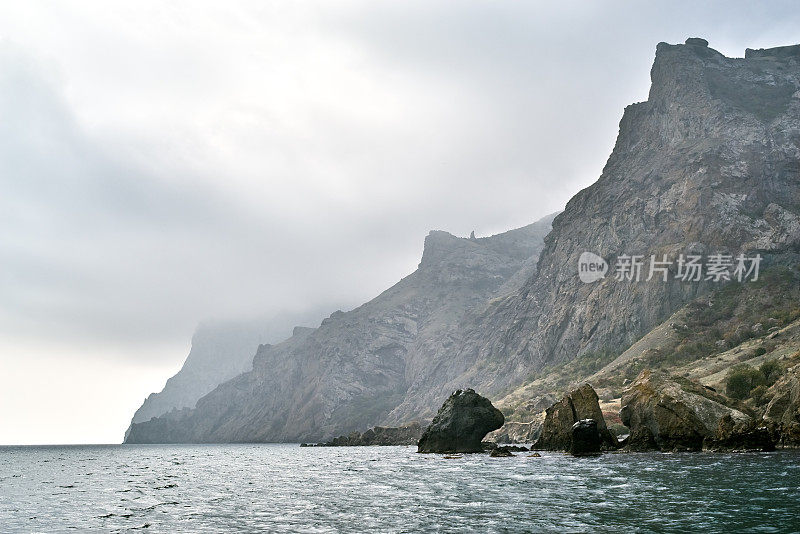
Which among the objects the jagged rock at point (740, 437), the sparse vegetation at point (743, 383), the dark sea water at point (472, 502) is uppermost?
the sparse vegetation at point (743, 383)

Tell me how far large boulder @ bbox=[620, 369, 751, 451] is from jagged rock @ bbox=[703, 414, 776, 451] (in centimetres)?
89

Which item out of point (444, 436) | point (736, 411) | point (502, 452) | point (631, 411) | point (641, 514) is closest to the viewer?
point (641, 514)

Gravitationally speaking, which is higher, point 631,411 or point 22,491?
point 631,411

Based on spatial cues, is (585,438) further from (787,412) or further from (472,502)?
(472,502)

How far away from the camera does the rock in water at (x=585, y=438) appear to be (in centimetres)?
7644

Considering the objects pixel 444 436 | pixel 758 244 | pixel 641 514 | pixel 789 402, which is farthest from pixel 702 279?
pixel 641 514

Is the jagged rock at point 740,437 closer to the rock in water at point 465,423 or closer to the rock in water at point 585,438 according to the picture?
the rock in water at point 585,438

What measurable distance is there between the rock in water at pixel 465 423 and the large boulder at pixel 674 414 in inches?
1222

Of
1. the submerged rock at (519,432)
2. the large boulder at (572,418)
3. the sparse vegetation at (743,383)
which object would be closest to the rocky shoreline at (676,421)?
the large boulder at (572,418)

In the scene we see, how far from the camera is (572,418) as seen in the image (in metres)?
86.8

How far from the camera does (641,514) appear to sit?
2964cm

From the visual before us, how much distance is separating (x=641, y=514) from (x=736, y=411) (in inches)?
1947

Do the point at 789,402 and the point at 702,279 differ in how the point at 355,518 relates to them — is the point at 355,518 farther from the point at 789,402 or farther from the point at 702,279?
the point at 702,279

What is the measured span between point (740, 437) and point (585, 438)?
1905cm
